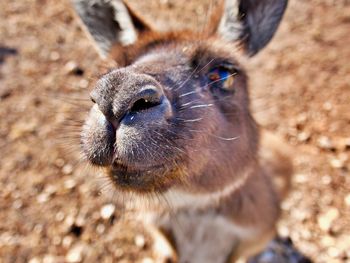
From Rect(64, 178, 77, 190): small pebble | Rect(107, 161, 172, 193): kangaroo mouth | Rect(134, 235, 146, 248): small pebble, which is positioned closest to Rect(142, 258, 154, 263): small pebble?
Rect(134, 235, 146, 248): small pebble

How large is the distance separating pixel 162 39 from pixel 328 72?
105 inches

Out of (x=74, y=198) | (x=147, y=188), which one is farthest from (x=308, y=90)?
(x=147, y=188)

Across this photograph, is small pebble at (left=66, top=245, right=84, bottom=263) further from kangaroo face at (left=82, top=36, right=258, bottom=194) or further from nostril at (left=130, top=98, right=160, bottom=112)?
nostril at (left=130, top=98, right=160, bottom=112)

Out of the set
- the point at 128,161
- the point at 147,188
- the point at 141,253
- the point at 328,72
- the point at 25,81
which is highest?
the point at 25,81

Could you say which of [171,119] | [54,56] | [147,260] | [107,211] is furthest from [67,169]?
[171,119]

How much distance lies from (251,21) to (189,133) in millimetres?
1252

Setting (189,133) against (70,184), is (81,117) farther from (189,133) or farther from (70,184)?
(189,133)

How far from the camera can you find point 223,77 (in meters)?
2.71

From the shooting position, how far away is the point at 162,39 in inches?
112

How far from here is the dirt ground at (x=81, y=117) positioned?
3859mm


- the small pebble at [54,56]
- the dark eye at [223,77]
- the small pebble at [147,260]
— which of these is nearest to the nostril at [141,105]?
the dark eye at [223,77]

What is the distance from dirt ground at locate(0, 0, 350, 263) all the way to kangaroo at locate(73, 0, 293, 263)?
0.40 metres

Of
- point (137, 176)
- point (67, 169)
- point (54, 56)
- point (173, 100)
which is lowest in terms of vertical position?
point (67, 169)

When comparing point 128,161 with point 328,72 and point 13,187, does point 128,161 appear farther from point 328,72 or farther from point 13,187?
point 328,72
